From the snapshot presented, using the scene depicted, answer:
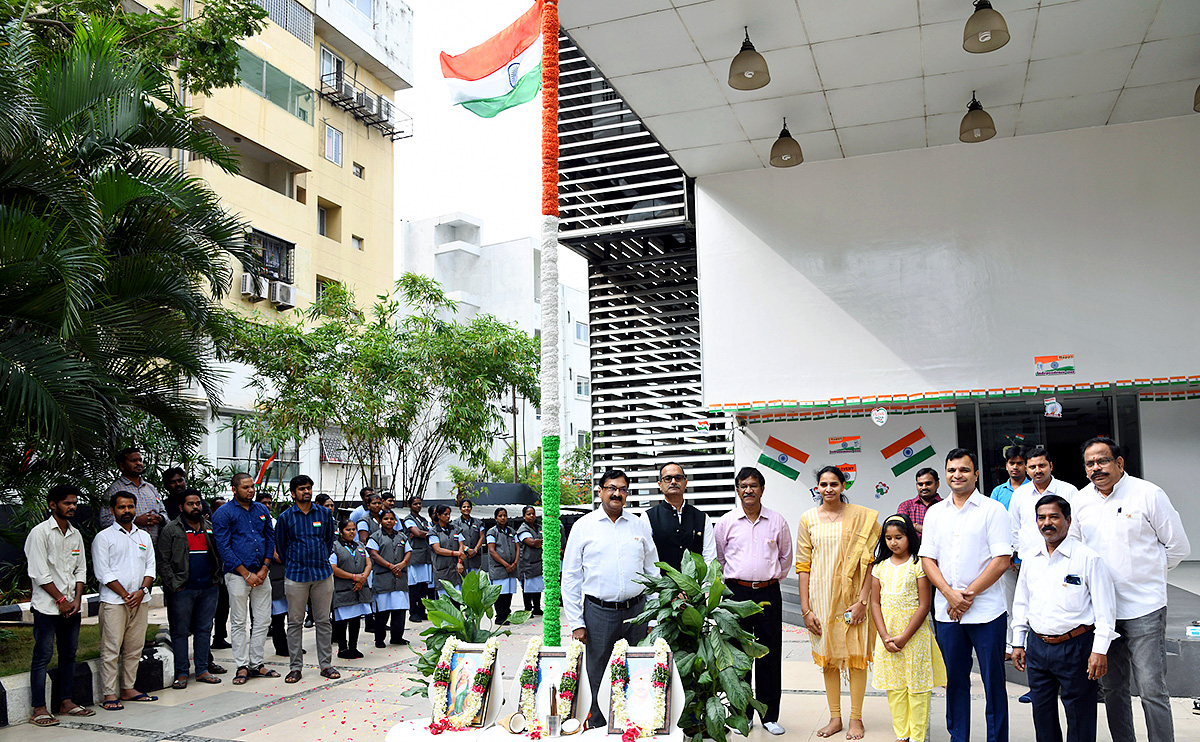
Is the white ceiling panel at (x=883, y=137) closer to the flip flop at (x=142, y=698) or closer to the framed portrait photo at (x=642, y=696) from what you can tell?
the framed portrait photo at (x=642, y=696)

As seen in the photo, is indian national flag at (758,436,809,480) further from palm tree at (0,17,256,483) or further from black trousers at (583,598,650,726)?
palm tree at (0,17,256,483)

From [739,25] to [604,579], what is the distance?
16.5 ft

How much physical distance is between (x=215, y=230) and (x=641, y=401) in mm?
6175

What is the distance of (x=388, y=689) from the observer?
7.89 m

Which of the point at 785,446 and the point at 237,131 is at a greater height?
the point at 237,131

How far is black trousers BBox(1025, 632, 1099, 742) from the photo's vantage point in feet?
15.3

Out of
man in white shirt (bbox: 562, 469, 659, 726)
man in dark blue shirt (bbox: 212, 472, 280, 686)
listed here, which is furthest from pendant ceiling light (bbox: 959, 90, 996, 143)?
man in dark blue shirt (bbox: 212, 472, 280, 686)

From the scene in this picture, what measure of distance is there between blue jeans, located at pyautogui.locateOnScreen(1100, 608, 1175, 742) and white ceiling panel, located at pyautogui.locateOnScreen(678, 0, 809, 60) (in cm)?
543

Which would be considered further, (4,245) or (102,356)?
(102,356)

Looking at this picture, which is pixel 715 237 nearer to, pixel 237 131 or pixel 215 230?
pixel 215 230

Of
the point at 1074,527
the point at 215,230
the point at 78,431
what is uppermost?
the point at 215,230

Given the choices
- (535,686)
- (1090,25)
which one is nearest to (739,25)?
(1090,25)

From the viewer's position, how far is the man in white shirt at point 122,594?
7383 millimetres

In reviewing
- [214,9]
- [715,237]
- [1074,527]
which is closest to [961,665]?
[1074,527]
